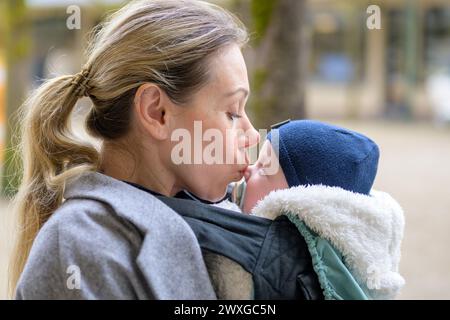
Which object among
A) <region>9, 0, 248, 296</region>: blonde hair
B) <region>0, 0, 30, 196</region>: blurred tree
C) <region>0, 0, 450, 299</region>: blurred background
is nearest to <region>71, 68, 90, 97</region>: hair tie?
<region>9, 0, 248, 296</region>: blonde hair

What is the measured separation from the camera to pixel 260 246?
1.61m

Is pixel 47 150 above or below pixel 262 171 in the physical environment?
above

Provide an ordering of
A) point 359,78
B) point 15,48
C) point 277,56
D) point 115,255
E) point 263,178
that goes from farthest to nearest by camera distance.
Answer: point 359,78
point 15,48
point 277,56
point 263,178
point 115,255

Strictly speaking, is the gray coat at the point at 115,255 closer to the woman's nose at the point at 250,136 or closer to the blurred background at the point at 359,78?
the woman's nose at the point at 250,136

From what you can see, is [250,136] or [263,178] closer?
[250,136]

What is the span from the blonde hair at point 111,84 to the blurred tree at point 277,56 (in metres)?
1.93

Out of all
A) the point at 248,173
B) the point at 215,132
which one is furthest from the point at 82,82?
the point at 248,173

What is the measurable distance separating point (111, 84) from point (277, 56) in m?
2.21

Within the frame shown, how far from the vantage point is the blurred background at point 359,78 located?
3838 mm

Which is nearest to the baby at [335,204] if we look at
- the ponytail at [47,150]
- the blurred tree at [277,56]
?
the ponytail at [47,150]

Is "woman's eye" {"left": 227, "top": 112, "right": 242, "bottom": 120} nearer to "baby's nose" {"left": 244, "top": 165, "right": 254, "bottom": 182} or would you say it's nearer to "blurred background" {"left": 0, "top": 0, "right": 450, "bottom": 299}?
"baby's nose" {"left": 244, "top": 165, "right": 254, "bottom": 182}

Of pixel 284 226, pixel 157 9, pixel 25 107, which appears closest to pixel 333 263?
pixel 284 226

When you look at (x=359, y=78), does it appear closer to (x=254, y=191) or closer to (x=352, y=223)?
(x=254, y=191)
